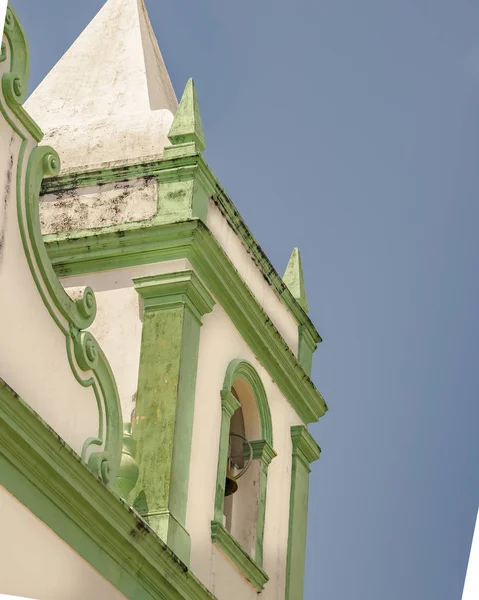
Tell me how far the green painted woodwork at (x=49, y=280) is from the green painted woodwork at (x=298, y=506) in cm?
395

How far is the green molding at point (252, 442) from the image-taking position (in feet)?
50.3

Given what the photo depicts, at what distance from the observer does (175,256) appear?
1530 cm

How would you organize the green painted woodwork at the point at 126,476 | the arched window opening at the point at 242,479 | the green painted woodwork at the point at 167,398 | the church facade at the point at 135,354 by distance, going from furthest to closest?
the arched window opening at the point at 242,479
the green painted woodwork at the point at 167,398
the green painted woodwork at the point at 126,476
the church facade at the point at 135,354

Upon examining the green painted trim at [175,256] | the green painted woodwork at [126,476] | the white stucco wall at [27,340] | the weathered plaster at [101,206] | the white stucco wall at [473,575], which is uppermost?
the weathered plaster at [101,206]

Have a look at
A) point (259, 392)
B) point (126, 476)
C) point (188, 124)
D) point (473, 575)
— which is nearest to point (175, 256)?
point (188, 124)

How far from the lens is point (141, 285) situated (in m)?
15.3

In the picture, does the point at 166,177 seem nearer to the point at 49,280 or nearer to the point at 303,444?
the point at 303,444

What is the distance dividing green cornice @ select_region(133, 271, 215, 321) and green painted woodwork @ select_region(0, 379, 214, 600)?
2474mm

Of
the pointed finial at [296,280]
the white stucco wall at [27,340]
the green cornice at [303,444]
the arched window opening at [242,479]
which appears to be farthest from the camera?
the pointed finial at [296,280]

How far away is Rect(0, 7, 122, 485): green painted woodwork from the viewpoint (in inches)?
478

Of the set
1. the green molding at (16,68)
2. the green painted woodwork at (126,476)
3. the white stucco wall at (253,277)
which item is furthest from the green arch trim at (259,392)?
the green molding at (16,68)

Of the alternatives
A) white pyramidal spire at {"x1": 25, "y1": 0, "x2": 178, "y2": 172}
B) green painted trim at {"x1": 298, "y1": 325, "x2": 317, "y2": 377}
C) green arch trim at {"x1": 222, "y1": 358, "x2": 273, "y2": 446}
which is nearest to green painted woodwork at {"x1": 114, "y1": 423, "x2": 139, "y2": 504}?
green arch trim at {"x1": 222, "y1": 358, "x2": 273, "y2": 446}

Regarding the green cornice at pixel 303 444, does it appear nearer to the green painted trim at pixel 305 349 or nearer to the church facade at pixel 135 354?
the church facade at pixel 135 354

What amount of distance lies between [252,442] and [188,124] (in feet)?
8.52
